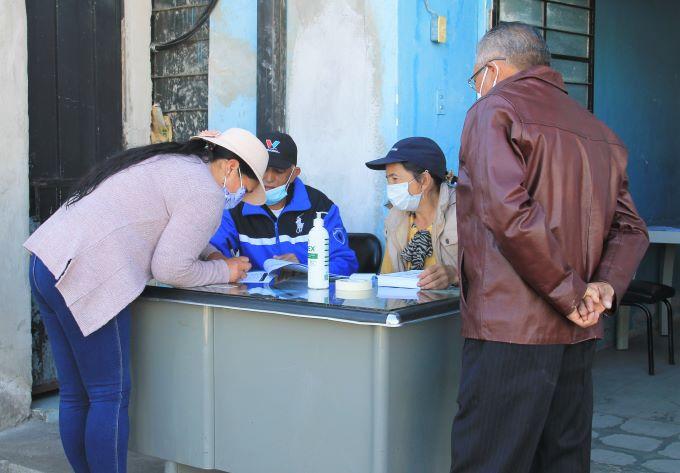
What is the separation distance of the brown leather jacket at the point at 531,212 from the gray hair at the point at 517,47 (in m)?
0.07

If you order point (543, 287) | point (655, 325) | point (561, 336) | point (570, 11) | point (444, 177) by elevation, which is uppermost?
point (570, 11)

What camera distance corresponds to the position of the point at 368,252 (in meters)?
4.27

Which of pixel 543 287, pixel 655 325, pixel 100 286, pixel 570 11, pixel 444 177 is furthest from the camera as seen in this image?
pixel 655 325

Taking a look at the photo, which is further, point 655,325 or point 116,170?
point 655,325

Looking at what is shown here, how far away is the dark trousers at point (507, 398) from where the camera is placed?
2463 mm

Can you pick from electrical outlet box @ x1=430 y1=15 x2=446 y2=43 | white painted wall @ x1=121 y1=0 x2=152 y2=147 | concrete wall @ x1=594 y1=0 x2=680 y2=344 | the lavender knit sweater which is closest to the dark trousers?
the lavender knit sweater

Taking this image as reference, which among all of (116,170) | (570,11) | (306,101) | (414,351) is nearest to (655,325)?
(570,11)

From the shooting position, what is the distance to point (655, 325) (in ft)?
23.3

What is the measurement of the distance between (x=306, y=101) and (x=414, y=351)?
217cm

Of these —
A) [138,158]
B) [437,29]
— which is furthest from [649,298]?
[138,158]

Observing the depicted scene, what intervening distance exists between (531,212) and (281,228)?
1.92 meters

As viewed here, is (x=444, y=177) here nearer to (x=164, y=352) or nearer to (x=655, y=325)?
(x=164, y=352)

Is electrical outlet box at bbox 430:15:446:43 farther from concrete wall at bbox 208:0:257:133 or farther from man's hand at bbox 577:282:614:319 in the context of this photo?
man's hand at bbox 577:282:614:319

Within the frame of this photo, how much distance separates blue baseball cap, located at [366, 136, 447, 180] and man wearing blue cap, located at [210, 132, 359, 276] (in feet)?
1.73
